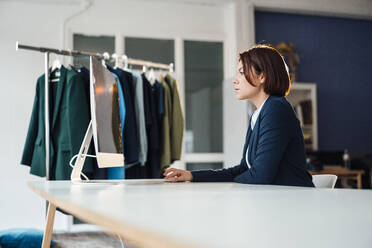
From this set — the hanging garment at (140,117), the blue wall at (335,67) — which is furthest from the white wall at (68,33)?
the hanging garment at (140,117)

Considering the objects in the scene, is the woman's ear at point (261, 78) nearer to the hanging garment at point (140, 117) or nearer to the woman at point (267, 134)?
the woman at point (267, 134)

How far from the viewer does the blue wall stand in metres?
5.38

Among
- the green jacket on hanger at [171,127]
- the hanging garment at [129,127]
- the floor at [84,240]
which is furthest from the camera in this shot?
the floor at [84,240]

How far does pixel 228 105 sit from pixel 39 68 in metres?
2.14

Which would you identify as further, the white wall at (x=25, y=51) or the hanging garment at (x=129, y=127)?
the white wall at (x=25, y=51)

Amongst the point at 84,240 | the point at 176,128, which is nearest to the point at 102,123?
the point at 176,128

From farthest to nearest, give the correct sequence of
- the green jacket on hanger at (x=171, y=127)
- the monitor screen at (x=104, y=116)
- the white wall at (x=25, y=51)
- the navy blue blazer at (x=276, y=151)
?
1. the white wall at (x=25, y=51)
2. the green jacket on hanger at (x=171, y=127)
3. the navy blue blazer at (x=276, y=151)
4. the monitor screen at (x=104, y=116)

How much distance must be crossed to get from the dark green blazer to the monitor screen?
2.81 ft

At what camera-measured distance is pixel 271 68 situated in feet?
5.47

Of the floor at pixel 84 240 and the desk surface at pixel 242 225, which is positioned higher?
the desk surface at pixel 242 225

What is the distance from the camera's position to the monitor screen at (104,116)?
1346 mm

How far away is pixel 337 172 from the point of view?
4.47 meters

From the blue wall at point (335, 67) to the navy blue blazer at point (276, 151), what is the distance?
12.7 ft

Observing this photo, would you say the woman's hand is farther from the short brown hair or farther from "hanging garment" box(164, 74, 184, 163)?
"hanging garment" box(164, 74, 184, 163)
